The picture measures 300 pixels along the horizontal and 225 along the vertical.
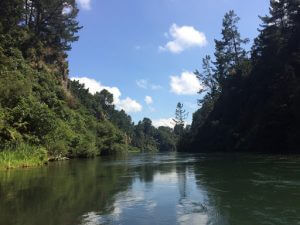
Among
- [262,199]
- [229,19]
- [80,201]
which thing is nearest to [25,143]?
[80,201]

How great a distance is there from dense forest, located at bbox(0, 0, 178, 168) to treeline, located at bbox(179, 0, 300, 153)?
27.9 metres

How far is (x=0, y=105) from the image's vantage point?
1713 inches

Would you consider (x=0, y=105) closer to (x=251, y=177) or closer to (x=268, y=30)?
(x=251, y=177)

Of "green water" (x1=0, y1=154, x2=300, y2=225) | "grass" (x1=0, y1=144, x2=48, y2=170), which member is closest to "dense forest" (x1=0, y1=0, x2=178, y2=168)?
"grass" (x1=0, y1=144, x2=48, y2=170)

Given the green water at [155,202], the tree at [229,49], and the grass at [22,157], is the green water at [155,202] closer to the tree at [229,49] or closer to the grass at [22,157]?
the grass at [22,157]

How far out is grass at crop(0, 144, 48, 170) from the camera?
37.4m

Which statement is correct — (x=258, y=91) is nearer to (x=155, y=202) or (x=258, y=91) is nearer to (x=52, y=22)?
(x=52, y=22)

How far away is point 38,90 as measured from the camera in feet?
219

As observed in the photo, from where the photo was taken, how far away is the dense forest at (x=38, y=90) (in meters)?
43.7

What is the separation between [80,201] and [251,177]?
12310 mm

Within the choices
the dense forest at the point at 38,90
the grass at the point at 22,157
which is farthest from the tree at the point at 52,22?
the grass at the point at 22,157

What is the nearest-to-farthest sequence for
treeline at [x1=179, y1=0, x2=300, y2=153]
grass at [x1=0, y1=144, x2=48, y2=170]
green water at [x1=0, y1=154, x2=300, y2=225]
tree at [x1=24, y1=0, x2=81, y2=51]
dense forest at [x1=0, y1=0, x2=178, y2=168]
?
green water at [x1=0, y1=154, x2=300, y2=225], grass at [x1=0, y1=144, x2=48, y2=170], dense forest at [x1=0, y1=0, x2=178, y2=168], treeline at [x1=179, y1=0, x2=300, y2=153], tree at [x1=24, y1=0, x2=81, y2=51]

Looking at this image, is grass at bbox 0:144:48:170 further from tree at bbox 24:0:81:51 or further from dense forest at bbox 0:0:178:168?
tree at bbox 24:0:81:51

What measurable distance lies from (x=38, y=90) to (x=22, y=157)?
27909 mm
